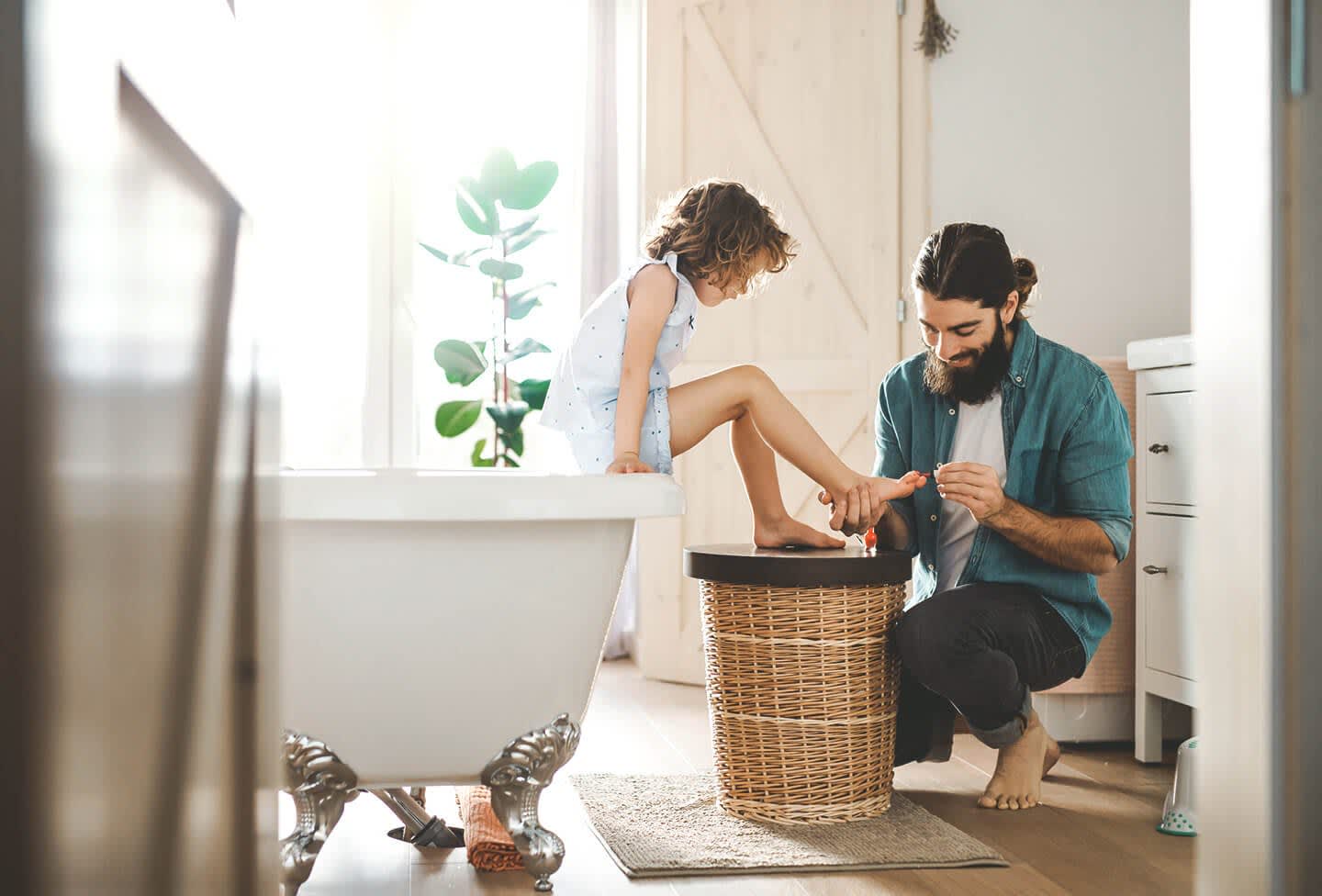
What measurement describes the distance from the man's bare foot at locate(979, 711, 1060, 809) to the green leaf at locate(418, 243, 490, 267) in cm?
251

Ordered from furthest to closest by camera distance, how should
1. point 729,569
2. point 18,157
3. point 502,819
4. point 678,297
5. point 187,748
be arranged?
point 678,297
point 729,569
point 502,819
point 187,748
point 18,157

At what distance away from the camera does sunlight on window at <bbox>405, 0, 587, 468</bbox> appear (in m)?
4.12

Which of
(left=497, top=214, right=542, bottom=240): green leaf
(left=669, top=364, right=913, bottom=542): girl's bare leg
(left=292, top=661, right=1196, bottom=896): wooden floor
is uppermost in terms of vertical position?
(left=497, top=214, right=542, bottom=240): green leaf

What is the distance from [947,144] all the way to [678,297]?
1428 mm

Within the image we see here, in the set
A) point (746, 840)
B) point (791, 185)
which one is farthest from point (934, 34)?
point (746, 840)

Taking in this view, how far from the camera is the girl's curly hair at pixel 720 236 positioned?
238 centimetres

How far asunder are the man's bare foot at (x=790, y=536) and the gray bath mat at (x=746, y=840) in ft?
1.61

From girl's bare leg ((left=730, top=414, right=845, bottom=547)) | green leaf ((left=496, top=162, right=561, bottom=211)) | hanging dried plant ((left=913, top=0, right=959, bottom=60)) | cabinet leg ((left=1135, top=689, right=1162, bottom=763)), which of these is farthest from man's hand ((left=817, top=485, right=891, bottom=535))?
green leaf ((left=496, top=162, right=561, bottom=211))

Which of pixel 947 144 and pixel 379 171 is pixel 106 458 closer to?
pixel 947 144

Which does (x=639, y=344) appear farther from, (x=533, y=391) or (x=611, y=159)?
(x=611, y=159)

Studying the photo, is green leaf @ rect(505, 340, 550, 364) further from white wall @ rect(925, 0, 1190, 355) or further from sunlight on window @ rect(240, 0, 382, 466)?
white wall @ rect(925, 0, 1190, 355)

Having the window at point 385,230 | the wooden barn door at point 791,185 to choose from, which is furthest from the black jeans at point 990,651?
the window at point 385,230

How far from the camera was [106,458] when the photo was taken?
0.32 metres

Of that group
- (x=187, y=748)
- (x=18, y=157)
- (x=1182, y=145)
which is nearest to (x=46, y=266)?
(x=18, y=157)
